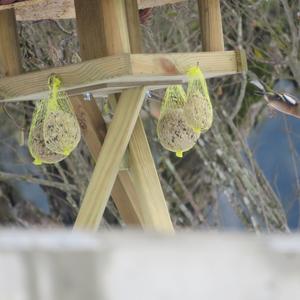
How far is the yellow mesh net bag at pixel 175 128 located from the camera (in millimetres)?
2088

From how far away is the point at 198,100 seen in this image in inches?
77.4

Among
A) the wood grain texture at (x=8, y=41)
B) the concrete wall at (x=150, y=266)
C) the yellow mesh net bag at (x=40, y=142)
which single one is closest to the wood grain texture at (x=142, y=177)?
the yellow mesh net bag at (x=40, y=142)

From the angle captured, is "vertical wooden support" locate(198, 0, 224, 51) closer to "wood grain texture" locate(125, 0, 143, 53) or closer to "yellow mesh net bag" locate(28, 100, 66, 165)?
"wood grain texture" locate(125, 0, 143, 53)

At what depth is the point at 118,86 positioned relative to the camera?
1.87 m

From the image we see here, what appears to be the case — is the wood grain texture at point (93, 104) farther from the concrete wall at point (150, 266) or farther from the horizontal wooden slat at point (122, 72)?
the concrete wall at point (150, 266)

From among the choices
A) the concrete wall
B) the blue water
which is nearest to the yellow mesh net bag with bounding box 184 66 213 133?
the concrete wall

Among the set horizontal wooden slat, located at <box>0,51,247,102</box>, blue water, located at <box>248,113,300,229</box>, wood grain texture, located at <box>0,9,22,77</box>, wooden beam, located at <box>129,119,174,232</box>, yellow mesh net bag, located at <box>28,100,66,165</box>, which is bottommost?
blue water, located at <box>248,113,300,229</box>

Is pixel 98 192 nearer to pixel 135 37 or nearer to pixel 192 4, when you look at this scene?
pixel 135 37

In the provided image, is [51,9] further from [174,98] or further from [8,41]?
[174,98]

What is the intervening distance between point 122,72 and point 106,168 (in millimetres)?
280

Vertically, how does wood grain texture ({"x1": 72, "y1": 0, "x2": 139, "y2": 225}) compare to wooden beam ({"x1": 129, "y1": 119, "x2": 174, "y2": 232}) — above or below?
above

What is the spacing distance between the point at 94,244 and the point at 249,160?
3.25 meters

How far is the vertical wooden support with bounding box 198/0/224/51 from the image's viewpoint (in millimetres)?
2100

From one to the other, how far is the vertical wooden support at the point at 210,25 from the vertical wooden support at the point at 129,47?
27 cm
